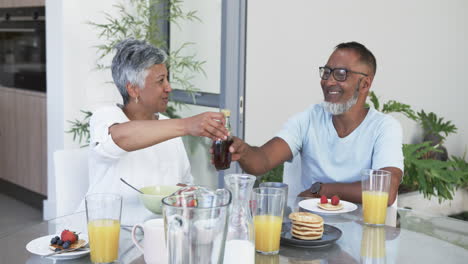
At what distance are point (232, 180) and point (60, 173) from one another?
3.43 ft

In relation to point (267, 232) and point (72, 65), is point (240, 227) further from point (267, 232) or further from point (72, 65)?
point (72, 65)

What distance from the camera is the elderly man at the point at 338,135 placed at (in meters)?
2.52

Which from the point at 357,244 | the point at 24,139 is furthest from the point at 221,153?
the point at 24,139

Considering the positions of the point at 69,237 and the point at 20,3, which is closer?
the point at 69,237

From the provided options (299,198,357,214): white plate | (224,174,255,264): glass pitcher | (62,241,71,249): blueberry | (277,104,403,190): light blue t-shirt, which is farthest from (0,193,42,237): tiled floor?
(224,174,255,264): glass pitcher

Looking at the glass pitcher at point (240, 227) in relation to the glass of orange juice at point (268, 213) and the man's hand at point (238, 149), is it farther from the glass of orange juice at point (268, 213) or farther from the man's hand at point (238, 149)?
the man's hand at point (238, 149)

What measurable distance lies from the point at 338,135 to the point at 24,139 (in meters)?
3.37

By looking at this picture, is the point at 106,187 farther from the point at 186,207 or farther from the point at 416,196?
the point at 416,196

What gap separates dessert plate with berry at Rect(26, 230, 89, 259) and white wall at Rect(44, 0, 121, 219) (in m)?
2.79

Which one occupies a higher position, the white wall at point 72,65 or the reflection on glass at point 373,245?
the white wall at point 72,65

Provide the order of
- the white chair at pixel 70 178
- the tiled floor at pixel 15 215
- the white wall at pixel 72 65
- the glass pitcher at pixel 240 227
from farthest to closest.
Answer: the tiled floor at pixel 15 215 → the white wall at pixel 72 65 → the white chair at pixel 70 178 → the glass pitcher at pixel 240 227

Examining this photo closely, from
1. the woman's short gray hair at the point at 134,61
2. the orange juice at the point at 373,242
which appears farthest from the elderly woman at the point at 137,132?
the orange juice at the point at 373,242

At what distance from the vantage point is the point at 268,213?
4.95ft

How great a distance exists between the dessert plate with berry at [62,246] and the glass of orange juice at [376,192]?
824 millimetres
